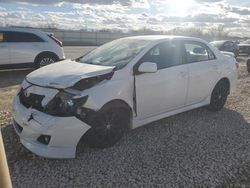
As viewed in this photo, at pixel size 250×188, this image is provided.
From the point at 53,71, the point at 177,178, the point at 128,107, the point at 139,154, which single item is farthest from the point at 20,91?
the point at 177,178

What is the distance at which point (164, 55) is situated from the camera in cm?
561

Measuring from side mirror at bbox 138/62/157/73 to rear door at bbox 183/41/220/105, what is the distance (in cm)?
120

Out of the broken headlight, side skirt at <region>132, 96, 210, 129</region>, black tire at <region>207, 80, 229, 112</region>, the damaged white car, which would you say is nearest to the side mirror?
the damaged white car

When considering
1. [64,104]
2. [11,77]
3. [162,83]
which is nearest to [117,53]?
[162,83]

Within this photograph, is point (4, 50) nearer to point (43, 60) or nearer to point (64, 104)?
point (43, 60)

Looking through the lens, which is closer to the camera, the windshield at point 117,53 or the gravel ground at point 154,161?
the gravel ground at point 154,161

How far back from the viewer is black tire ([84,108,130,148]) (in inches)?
177

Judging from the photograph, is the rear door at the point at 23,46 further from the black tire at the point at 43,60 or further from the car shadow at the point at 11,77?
the car shadow at the point at 11,77

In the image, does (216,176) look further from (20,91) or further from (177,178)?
(20,91)

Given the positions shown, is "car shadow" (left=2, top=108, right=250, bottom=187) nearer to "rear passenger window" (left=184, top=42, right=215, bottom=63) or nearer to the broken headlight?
the broken headlight

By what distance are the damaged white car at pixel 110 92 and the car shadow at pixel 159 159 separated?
0.75 feet

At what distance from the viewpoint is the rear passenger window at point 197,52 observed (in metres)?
6.06

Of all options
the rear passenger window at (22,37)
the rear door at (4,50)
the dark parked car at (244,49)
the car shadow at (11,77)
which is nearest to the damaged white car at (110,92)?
the car shadow at (11,77)

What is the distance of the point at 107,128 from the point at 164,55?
1733 millimetres
